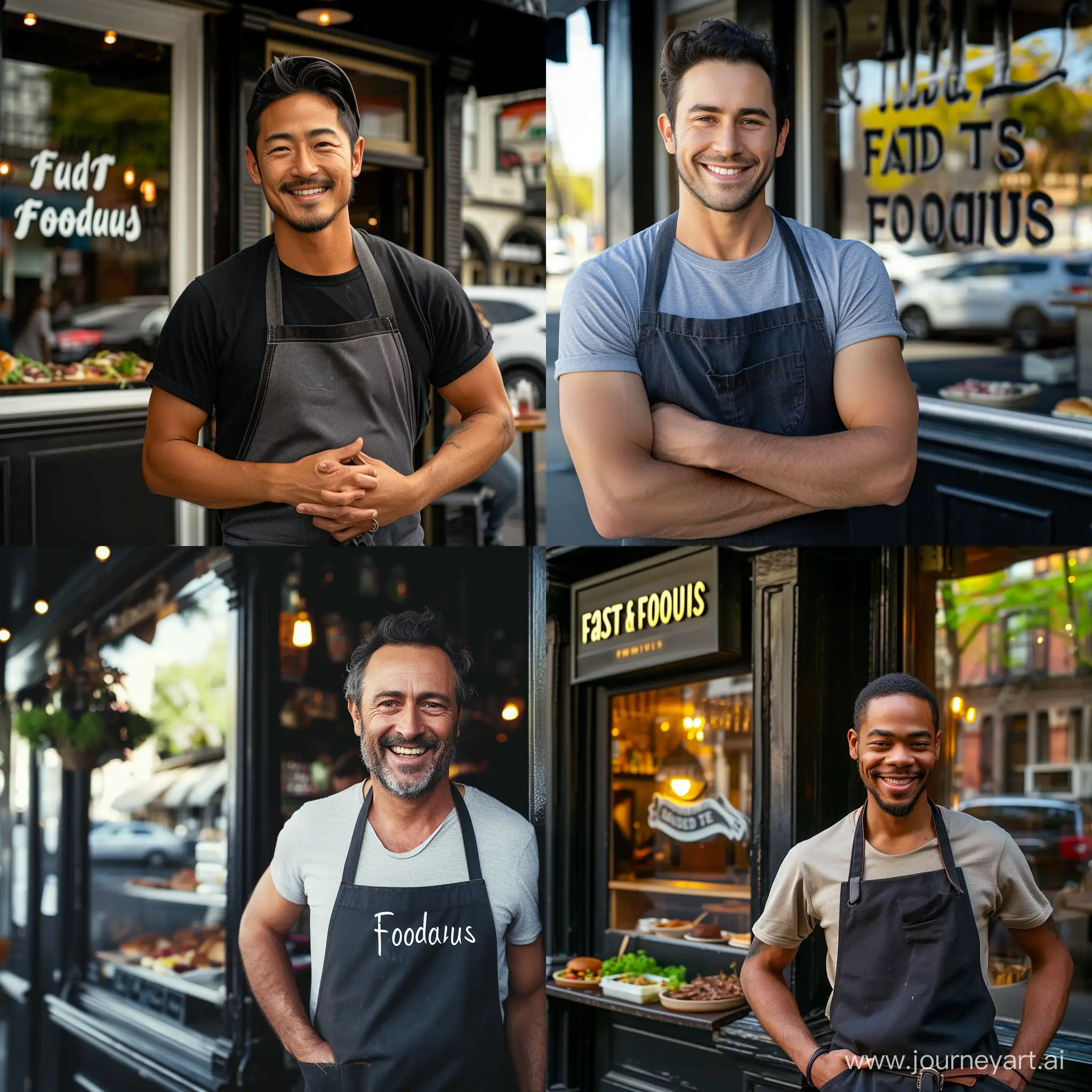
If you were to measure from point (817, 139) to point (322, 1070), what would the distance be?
3.19 meters

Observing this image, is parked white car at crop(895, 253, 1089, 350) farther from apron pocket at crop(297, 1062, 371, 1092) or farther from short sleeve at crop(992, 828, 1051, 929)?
apron pocket at crop(297, 1062, 371, 1092)

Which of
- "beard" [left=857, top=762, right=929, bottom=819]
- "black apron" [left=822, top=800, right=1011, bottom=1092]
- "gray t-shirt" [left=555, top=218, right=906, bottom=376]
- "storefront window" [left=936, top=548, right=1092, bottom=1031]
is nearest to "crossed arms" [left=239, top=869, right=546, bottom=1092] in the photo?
"black apron" [left=822, top=800, right=1011, bottom=1092]

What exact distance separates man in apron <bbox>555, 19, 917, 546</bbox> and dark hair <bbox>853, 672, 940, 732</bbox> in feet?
1.74

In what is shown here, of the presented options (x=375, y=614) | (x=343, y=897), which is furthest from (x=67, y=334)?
(x=343, y=897)

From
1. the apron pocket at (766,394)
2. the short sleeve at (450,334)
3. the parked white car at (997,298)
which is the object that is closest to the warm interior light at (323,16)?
the short sleeve at (450,334)

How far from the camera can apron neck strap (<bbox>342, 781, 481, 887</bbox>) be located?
4.32 meters

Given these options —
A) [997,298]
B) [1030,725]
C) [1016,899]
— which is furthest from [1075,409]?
[1016,899]

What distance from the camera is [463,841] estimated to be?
4340 millimetres

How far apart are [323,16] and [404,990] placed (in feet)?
9.74

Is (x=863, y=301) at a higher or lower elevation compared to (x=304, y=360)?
→ higher

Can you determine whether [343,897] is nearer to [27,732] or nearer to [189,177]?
[27,732]

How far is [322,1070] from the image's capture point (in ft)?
14.1

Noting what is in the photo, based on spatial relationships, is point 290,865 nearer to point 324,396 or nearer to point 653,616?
point 653,616

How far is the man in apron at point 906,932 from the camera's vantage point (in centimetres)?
407
